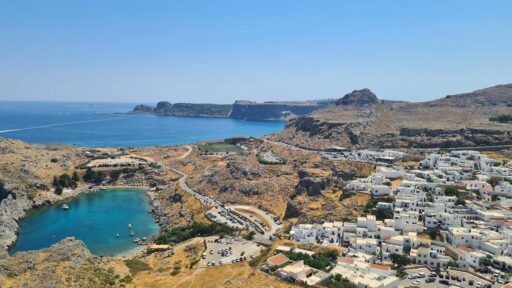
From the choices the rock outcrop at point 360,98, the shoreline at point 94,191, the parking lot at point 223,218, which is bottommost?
the shoreline at point 94,191

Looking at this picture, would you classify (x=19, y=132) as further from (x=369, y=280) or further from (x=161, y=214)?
(x=369, y=280)

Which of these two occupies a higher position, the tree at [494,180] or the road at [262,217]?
the tree at [494,180]

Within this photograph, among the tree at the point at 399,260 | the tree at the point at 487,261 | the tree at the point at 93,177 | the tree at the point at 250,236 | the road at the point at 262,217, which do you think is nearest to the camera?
the tree at the point at 487,261

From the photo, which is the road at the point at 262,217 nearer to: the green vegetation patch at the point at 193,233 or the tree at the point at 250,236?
the tree at the point at 250,236

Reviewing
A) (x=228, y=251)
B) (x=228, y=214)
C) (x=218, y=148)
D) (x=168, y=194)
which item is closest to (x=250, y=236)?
(x=228, y=251)

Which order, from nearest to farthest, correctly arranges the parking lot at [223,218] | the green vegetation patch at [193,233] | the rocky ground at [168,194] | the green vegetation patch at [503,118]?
the rocky ground at [168,194], the green vegetation patch at [193,233], the parking lot at [223,218], the green vegetation patch at [503,118]

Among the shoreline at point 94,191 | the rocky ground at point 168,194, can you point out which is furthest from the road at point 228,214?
the shoreline at point 94,191
